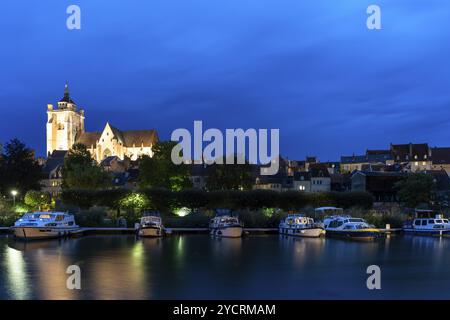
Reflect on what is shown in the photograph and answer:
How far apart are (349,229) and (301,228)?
4788mm

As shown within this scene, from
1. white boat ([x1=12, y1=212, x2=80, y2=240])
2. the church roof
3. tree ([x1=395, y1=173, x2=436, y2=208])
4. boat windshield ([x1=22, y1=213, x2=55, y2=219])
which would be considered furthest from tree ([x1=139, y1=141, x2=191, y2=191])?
the church roof

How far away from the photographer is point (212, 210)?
233 feet

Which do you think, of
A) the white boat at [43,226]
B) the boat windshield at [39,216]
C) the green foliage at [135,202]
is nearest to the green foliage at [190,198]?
the green foliage at [135,202]

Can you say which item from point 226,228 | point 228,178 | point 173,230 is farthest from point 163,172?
point 226,228

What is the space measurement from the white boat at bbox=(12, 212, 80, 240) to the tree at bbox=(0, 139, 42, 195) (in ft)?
90.9

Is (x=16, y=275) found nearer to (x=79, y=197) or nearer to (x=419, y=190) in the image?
(x=79, y=197)

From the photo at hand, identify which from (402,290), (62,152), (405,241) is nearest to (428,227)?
(405,241)

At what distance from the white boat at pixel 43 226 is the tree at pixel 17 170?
27705 millimetres

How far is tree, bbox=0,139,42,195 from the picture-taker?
78.2 meters

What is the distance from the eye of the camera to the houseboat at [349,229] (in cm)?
5338

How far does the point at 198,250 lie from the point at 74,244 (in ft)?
37.6

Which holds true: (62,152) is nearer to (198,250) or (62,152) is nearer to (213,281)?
(198,250)

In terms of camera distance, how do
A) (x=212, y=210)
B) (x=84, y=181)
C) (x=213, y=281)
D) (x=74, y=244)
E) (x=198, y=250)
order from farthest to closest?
(x=84, y=181), (x=212, y=210), (x=74, y=244), (x=198, y=250), (x=213, y=281)

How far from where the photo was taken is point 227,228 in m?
54.0
